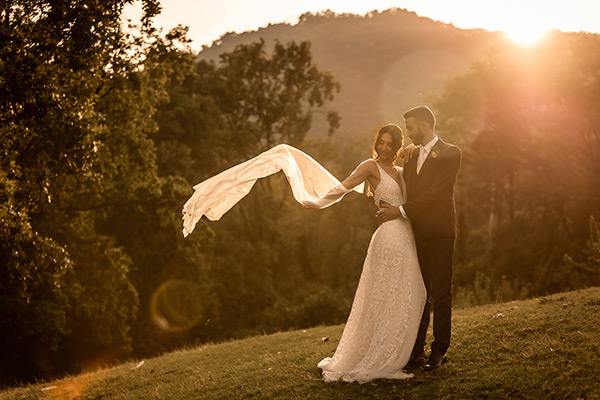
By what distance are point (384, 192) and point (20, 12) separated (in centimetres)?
1213

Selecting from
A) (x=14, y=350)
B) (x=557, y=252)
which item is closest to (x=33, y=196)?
(x=14, y=350)

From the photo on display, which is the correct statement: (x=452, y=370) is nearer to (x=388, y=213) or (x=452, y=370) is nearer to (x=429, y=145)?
(x=388, y=213)

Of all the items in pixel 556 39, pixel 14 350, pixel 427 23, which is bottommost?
pixel 14 350

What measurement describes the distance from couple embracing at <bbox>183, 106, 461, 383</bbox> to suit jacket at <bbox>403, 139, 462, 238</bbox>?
1 cm

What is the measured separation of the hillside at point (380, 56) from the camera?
8956 cm

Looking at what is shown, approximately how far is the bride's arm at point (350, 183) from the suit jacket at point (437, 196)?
25.9 inches

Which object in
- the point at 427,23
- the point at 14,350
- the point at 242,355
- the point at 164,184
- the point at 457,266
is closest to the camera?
the point at 242,355

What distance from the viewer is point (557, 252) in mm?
30766

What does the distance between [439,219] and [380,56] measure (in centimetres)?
11388

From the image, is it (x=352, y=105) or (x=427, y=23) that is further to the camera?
(x=427, y=23)

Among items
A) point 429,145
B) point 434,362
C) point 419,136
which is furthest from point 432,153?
point 434,362

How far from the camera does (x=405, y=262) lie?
25.6 feet

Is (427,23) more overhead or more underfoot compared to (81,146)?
more overhead

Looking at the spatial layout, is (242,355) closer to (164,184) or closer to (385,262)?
(385,262)
